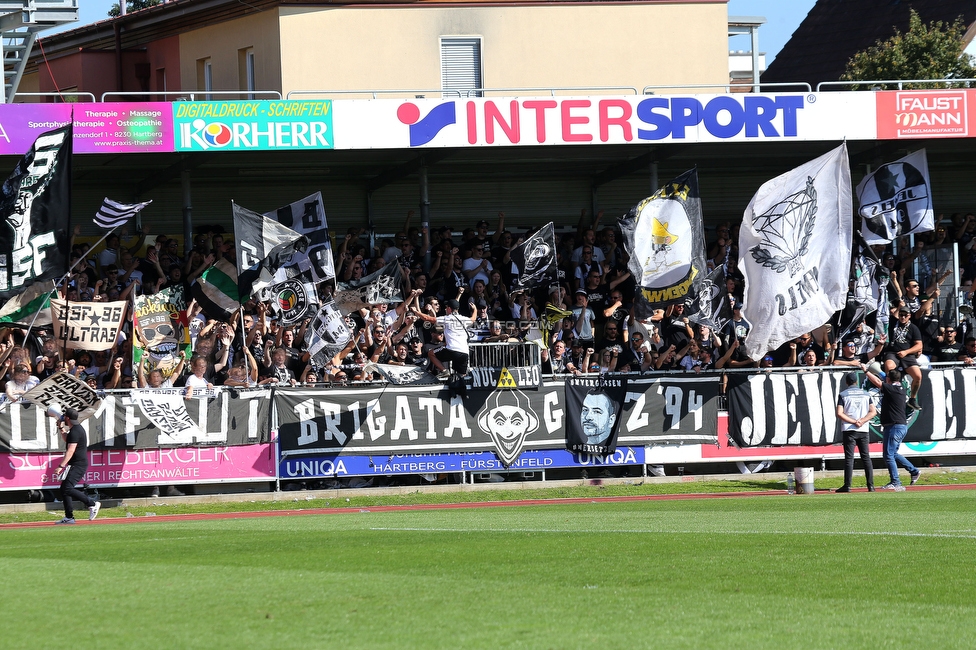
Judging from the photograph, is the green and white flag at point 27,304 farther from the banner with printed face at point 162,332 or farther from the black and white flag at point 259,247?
the black and white flag at point 259,247

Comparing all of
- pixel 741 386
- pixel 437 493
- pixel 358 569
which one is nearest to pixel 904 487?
pixel 741 386

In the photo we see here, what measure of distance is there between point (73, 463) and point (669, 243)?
10.2 m

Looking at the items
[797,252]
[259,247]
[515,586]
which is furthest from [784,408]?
[515,586]

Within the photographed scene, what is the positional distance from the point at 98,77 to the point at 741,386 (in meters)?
21.2

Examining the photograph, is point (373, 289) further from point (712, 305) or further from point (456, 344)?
point (712, 305)

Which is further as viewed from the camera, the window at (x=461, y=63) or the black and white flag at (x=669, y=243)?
the window at (x=461, y=63)

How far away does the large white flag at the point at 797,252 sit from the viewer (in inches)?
750

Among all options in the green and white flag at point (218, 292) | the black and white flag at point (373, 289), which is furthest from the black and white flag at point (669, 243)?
the green and white flag at point (218, 292)

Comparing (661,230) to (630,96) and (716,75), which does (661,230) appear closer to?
(630,96)

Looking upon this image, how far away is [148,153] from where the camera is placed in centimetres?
2394

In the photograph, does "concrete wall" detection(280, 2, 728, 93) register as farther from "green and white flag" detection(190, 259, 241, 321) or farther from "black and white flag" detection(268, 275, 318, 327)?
"black and white flag" detection(268, 275, 318, 327)

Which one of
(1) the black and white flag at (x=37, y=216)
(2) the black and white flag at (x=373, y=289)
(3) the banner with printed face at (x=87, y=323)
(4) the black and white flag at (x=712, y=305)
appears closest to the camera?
(1) the black and white flag at (x=37, y=216)

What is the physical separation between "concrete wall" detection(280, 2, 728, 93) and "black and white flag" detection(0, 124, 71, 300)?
11360 mm

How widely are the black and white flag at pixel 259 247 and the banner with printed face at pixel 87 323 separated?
203 centimetres
